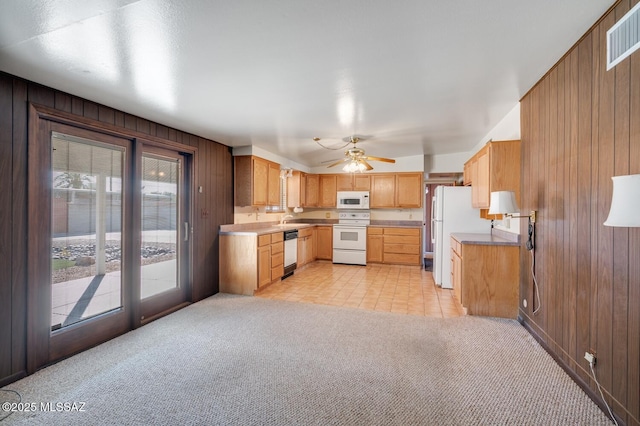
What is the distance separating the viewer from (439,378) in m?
2.19

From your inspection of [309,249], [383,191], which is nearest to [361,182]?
[383,191]

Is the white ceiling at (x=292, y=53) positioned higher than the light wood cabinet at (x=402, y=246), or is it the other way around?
the white ceiling at (x=292, y=53)

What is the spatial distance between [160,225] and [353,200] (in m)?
4.22

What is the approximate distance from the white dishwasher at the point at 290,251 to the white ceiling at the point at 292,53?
2572 mm

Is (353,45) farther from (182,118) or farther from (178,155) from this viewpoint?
(178,155)

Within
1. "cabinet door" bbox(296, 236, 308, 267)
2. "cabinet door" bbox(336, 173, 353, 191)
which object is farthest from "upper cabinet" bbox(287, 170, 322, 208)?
"cabinet door" bbox(296, 236, 308, 267)

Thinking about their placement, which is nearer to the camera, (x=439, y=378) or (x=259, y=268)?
(x=439, y=378)

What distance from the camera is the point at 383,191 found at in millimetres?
6656

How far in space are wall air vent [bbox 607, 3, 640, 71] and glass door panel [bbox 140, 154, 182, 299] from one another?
13.7ft

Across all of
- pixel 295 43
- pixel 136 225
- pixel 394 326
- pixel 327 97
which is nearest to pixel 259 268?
pixel 136 225

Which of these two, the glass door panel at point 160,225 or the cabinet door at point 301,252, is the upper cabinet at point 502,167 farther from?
the glass door panel at point 160,225

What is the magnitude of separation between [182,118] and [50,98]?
1150 mm

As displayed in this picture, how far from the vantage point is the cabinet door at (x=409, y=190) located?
6.37 m

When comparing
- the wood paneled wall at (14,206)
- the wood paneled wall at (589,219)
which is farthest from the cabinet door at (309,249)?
the wood paneled wall at (14,206)
